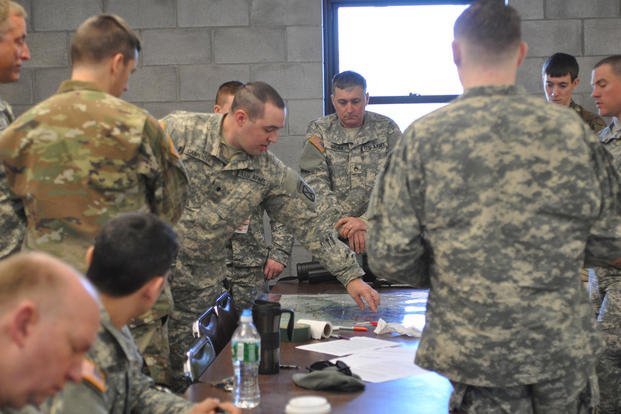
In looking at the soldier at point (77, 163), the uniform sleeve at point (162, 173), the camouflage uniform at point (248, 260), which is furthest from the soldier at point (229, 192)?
the soldier at point (77, 163)

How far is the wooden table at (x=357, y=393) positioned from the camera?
193cm

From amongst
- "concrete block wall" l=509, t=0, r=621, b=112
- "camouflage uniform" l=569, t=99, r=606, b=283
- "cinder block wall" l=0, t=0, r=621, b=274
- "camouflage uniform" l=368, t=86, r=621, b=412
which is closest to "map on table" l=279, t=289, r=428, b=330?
"camouflage uniform" l=368, t=86, r=621, b=412

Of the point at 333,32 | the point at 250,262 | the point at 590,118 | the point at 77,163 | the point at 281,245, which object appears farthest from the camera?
the point at 333,32

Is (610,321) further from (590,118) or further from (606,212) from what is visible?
(590,118)

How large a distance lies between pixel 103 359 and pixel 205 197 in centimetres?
165

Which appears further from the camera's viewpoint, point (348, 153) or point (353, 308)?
point (348, 153)

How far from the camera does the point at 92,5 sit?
5367 millimetres

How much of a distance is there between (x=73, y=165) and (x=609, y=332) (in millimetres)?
2276

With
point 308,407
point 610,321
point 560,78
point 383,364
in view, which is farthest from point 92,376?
point 560,78

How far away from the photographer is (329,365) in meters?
2.25

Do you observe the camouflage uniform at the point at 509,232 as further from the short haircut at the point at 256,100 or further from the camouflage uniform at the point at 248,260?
the camouflage uniform at the point at 248,260

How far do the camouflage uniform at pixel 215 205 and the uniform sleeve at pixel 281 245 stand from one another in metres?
0.75

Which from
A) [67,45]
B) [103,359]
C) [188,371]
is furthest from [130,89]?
[103,359]

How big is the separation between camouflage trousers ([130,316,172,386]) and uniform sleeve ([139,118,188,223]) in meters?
0.33
